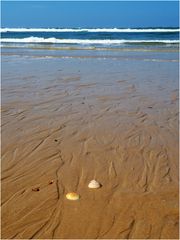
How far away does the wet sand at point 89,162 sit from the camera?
2.80m

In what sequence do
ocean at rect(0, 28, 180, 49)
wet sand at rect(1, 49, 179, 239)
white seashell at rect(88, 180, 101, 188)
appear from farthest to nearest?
ocean at rect(0, 28, 180, 49)
white seashell at rect(88, 180, 101, 188)
wet sand at rect(1, 49, 179, 239)

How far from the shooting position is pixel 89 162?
397cm

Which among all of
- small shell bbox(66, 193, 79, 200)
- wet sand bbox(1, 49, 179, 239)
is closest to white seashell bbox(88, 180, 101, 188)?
wet sand bbox(1, 49, 179, 239)

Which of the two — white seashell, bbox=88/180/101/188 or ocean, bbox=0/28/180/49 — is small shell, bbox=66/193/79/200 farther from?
ocean, bbox=0/28/180/49

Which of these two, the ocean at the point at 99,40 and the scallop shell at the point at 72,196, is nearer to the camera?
the scallop shell at the point at 72,196

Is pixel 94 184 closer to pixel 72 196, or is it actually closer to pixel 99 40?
pixel 72 196

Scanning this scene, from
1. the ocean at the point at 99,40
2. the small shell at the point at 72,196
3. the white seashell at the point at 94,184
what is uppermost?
the ocean at the point at 99,40

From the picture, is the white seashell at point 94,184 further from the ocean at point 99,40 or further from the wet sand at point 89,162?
the ocean at point 99,40

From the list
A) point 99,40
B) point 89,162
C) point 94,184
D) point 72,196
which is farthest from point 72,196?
point 99,40

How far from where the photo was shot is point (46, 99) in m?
6.96

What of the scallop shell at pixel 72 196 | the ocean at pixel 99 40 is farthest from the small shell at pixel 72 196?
the ocean at pixel 99 40

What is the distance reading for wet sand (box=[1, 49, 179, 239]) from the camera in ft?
9.20

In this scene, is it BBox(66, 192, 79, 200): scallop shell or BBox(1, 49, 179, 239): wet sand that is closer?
BBox(1, 49, 179, 239): wet sand

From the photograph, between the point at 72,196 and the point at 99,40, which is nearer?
the point at 72,196
